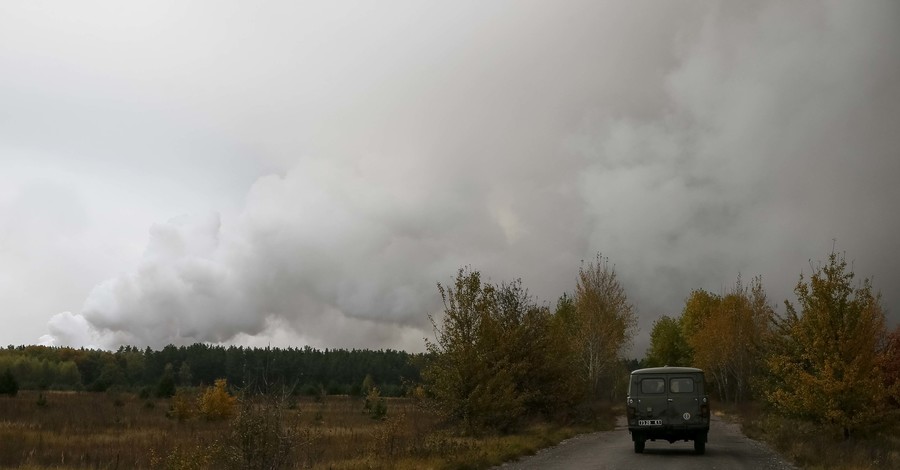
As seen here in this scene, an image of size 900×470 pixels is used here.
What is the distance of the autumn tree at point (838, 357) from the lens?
67.5 ft

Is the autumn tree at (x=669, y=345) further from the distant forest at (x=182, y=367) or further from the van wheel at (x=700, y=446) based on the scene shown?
the van wheel at (x=700, y=446)

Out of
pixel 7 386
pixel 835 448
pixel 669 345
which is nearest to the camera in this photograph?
pixel 835 448

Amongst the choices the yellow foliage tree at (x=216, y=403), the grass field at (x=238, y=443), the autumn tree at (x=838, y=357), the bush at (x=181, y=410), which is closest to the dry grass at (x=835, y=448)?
the autumn tree at (x=838, y=357)

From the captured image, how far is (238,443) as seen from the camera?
34.9 ft

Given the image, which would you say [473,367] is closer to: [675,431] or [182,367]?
[675,431]

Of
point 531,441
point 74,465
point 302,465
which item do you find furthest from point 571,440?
point 74,465

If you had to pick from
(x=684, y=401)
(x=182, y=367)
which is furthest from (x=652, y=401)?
(x=182, y=367)

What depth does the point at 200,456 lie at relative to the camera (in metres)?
13.7

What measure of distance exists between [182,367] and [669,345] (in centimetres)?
9583

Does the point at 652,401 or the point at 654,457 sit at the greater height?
the point at 652,401

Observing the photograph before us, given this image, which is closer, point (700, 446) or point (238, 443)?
point (238, 443)

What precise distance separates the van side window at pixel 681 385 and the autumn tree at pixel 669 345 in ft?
214

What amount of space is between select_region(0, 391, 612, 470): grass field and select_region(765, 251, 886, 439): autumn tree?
360 inches

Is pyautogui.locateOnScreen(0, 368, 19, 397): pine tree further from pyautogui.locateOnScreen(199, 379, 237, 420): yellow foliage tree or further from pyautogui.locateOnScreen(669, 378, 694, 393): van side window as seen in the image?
pyautogui.locateOnScreen(669, 378, 694, 393): van side window
